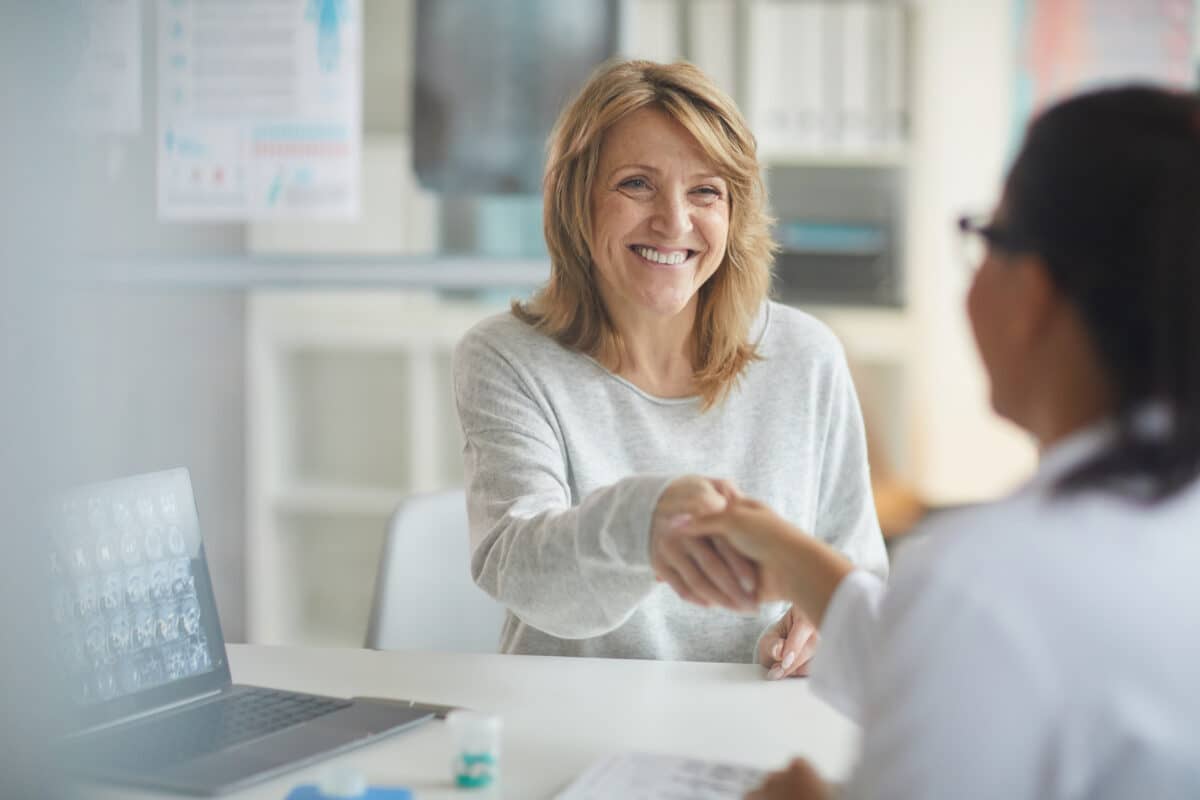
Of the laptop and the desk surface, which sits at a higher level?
the laptop

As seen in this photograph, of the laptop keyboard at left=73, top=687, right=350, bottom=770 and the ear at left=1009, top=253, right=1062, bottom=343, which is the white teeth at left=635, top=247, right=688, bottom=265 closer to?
the laptop keyboard at left=73, top=687, right=350, bottom=770

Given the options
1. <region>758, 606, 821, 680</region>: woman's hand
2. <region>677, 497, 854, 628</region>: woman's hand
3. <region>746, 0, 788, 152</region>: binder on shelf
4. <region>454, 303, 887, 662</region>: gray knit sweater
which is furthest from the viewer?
<region>746, 0, 788, 152</region>: binder on shelf

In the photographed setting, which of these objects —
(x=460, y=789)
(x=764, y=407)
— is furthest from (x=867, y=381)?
(x=460, y=789)

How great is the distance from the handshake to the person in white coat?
1.01 ft

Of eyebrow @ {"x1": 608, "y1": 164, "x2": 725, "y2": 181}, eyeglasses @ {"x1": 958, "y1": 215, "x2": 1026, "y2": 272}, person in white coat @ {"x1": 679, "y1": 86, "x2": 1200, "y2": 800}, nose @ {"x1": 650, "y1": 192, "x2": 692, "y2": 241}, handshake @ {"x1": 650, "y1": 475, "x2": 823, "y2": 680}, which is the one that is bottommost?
handshake @ {"x1": 650, "y1": 475, "x2": 823, "y2": 680}

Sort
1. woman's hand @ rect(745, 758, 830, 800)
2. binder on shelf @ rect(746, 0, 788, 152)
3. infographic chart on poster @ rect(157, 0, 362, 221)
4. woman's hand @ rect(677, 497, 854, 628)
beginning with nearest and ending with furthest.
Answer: woman's hand @ rect(745, 758, 830, 800) < woman's hand @ rect(677, 497, 854, 628) < infographic chart on poster @ rect(157, 0, 362, 221) < binder on shelf @ rect(746, 0, 788, 152)

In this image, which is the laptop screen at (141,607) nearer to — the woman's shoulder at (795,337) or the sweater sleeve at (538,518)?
the sweater sleeve at (538,518)

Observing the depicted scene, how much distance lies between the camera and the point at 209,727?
1.08m

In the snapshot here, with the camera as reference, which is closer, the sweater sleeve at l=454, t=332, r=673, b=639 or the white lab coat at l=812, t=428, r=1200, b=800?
the white lab coat at l=812, t=428, r=1200, b=800

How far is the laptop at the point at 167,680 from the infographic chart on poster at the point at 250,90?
1.73 meters

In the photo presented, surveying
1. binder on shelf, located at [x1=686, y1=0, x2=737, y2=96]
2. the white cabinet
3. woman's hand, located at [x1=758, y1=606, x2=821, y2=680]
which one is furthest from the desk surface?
binder on shelf, located at [x1=686, y1=0, x2=737, y2=96]

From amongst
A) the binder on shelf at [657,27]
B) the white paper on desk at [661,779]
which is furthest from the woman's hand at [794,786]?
the binder on shelf at [657,27]

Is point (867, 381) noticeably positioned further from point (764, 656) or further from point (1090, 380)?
point (1090, 380)

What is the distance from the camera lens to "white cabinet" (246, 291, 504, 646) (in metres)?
3.24
